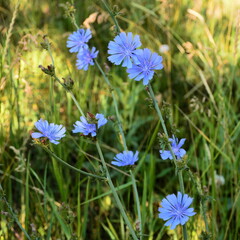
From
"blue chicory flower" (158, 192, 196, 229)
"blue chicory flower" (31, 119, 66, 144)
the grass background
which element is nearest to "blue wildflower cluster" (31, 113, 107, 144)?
"blue chicory flower" (31, 119, 66, 144)

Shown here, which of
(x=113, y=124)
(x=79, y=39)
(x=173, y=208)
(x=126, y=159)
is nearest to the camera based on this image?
(x=173, y=208)

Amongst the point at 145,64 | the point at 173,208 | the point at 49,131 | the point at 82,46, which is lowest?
the point at 173,208

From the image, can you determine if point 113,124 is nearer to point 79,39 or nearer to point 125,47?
point 79,39

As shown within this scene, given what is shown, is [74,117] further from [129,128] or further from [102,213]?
[102,213]

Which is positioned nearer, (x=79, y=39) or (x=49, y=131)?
(x=49, y=131)

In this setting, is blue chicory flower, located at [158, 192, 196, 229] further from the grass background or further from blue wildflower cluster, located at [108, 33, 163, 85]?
blue wildflower cluster, located at [108, 33, 163, 85]

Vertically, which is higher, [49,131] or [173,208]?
[49,131]

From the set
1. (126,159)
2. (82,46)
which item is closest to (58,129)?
(126,159)
